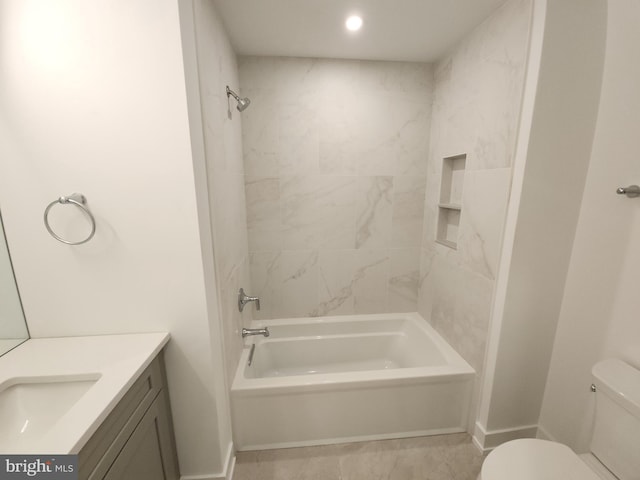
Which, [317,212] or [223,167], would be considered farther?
[317,212]

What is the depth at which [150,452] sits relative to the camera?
96 centimetres

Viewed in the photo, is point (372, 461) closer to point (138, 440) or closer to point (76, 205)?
point (138, 440)

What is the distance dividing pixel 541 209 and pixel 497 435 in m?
1.25

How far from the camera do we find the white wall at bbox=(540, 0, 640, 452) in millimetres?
1008

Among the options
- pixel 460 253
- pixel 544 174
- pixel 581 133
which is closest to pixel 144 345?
pixel 460 253

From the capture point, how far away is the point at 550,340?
136cm

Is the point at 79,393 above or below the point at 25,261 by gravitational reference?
below

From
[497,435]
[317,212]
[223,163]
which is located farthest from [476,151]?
[497,435]

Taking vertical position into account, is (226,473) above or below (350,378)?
below

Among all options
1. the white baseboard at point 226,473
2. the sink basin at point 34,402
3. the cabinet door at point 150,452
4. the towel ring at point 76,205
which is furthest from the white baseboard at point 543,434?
the towel ring at point 76,205

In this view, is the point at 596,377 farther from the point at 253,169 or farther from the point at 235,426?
the point at 253,169

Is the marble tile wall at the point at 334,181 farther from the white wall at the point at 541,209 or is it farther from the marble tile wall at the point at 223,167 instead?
the white wall at the point at 541,209

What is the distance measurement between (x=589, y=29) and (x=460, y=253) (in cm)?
113

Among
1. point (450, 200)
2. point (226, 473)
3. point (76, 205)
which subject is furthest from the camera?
point (450, 200)
